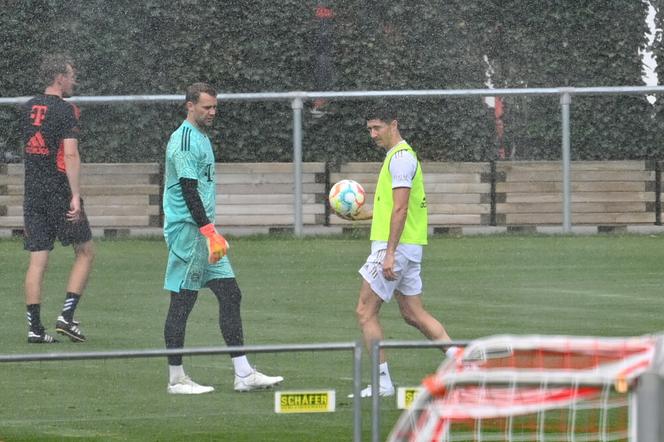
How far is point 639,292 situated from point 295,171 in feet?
20.4

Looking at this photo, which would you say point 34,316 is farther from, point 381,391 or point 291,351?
point 291,351

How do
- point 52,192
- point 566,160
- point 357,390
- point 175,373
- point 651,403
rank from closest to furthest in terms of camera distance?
point 651,403 → point 357,390 → point 175,373 → point 52,192 → point 566,160

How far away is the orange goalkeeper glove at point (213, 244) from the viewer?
364 inches

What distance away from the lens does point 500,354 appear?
5.02 meters

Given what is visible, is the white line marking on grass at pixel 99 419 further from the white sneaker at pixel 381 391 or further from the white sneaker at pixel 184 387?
the white sneaker at pixel 381 391

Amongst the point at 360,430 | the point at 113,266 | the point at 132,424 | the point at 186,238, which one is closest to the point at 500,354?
the point at 360,430

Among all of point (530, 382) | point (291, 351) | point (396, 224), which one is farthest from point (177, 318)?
point (530, 382)

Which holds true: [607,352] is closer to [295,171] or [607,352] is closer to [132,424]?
[132,424]

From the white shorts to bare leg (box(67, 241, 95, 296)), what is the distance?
9.80 ft

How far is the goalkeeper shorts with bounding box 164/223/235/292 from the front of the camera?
9.44 metres

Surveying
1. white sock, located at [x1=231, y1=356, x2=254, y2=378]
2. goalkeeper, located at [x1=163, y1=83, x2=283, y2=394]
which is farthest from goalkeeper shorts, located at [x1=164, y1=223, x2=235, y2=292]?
white sock, located at [x1=231, y1=356, x2=254, y2=378]

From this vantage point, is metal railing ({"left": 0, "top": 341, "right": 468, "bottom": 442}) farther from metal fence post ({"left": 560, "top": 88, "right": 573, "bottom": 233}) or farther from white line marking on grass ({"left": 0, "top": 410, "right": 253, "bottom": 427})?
metal fence post ({"left": 560, "top": 88, "right": 573, "bottom": 233})

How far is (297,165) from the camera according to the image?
19.6 meters

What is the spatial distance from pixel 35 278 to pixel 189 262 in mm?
2449
